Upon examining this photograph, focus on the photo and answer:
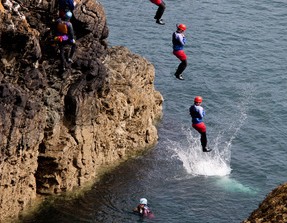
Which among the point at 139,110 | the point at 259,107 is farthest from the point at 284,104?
the point at 139,110

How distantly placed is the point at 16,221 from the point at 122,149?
1302 centimetres

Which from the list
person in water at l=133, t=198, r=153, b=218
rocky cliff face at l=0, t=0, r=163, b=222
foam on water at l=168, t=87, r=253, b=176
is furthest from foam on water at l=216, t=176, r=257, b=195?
person in water at l=133, t=198, r=153, b=218

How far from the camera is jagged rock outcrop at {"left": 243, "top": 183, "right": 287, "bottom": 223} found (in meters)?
23.8

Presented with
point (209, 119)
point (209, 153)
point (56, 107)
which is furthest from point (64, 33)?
point (209, 119)

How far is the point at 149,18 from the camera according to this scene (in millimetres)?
84938

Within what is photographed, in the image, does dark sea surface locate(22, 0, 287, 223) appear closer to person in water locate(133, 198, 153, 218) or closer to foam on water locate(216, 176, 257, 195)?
foam on water locate(216, 176, 257, 195)

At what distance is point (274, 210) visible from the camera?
80.0 ft

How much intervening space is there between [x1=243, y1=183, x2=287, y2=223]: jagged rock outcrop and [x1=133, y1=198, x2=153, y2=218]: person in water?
2219 cm

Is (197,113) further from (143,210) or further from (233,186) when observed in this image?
(233,186)

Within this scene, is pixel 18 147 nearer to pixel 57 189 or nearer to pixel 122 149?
pixel 57 189

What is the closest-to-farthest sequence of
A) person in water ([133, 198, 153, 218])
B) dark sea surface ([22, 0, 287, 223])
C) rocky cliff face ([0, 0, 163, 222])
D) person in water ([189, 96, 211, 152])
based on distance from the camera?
rocky cliff face ([0, 0, 163, 222]), person in water ([189, 96, 211, 152]), person in water ([133, 198, 153, 218]), dark sea surface ([22, 0, 287, 223])

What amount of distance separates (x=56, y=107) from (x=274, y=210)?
2538 cm

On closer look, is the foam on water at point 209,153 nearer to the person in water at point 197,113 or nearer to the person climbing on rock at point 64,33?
the person in water at point 197,113

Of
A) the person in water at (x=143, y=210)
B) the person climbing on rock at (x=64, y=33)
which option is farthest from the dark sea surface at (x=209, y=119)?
the person climbing on rock at (x=64, y=33)
